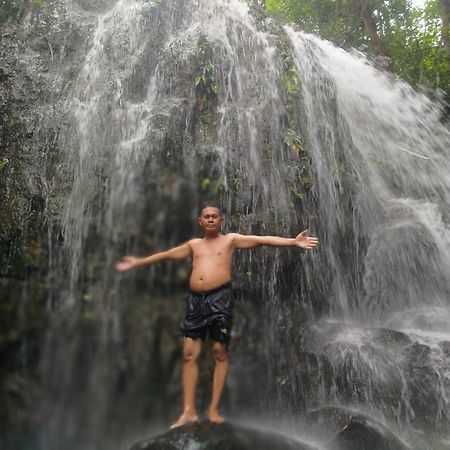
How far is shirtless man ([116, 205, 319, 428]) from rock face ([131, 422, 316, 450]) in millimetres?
176

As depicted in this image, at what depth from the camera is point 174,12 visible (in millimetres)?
8516

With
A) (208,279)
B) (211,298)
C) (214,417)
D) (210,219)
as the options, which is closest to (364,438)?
(214,417)

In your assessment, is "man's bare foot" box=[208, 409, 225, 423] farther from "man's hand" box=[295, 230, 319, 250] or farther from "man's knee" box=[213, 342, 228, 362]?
"man's hand" box=[295, 230, 319, 250]

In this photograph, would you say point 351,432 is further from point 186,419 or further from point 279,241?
point 279,241

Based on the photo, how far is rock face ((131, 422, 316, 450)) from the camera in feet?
10.9

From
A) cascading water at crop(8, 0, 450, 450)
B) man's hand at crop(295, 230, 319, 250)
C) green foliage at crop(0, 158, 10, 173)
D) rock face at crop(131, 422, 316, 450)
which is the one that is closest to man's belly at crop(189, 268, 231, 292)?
man's hand at crop(295, 230, 319, 250)

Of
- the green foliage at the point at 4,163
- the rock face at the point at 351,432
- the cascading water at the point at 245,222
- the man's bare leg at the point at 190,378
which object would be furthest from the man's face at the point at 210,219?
the green foliage at the point at 4,163

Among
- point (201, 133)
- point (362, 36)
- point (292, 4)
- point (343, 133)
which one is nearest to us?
point (201, 133)

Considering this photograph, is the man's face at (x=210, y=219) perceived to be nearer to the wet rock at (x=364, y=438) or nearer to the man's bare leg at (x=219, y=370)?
the man's bare leg at (x=219, y=370)

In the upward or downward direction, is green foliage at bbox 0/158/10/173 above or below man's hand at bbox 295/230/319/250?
above

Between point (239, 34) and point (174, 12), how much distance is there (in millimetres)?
1421

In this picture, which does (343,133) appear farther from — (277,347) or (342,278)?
(277,347)

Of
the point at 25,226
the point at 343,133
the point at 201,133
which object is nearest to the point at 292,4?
the point at 343,133

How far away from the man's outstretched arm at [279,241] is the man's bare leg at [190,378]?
0.93 meters
